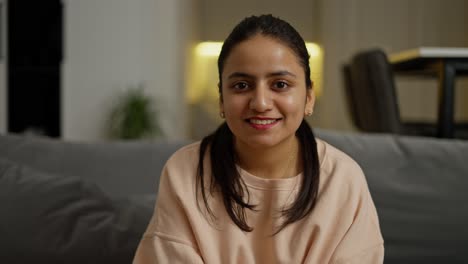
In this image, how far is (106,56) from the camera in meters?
5.52

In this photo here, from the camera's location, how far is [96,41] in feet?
18.0

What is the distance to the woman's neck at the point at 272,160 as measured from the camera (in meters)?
0.91

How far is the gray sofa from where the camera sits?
Answer: 1233 millimetres

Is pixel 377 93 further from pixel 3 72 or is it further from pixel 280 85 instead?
pixel 3 72

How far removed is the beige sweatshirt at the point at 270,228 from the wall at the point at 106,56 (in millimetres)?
4729

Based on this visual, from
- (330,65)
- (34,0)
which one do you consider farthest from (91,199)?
(330,65)

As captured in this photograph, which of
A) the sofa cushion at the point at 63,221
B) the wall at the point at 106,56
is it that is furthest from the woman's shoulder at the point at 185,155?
the wall at the point at 106,56

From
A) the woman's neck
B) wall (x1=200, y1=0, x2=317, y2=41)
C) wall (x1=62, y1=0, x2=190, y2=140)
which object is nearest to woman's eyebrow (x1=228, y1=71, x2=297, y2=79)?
the woman's neck

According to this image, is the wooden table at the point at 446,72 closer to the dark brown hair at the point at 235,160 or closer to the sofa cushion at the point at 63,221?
the sofa cushion at the point at 63,221

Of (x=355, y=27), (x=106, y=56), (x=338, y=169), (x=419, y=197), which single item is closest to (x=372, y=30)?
(x=355, y=27)

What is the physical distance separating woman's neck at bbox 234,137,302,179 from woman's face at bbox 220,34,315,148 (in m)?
0.08

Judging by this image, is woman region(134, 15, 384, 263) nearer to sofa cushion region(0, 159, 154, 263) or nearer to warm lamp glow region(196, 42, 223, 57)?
sofa cushion region(0, 159, 154, 263)

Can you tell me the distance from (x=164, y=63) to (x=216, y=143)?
4.90 metres

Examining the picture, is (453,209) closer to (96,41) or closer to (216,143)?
(216,143)
